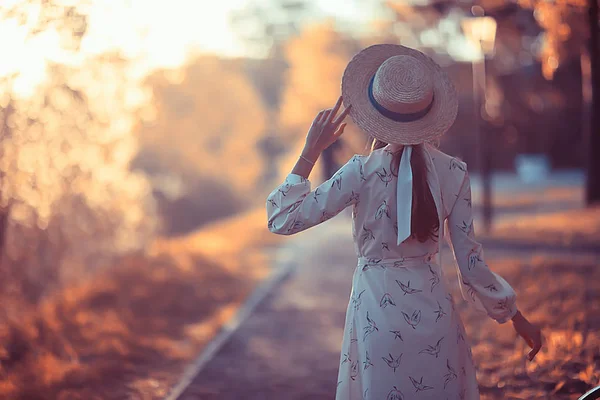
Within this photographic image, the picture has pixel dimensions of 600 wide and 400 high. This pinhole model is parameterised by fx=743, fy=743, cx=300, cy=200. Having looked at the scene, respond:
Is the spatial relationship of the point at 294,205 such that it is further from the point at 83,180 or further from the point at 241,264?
the point at 241,264

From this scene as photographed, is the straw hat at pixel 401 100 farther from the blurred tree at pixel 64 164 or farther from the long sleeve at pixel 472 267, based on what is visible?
the blurred tree at pixel 64 164

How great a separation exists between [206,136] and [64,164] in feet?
70.3

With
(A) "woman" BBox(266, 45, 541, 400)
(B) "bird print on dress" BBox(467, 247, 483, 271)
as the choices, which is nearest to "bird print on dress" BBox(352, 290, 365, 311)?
(A) "woman" BBox(266, 45, 541, 400)

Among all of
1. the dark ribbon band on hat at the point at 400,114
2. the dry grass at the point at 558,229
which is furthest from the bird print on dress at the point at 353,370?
the dry grass at the point at 558,229

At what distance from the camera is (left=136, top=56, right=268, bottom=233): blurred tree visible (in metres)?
29.8

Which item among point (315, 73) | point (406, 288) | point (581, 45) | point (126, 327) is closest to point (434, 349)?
point (406, 288)

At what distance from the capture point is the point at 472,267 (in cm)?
293

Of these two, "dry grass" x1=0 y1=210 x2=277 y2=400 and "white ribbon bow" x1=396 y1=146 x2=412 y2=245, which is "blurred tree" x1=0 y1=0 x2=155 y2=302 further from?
"white ribbon bow" x1=396 y1=146 x2=412 y2=245

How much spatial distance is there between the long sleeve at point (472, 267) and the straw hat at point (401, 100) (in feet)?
0.92

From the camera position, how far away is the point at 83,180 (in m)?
11.0

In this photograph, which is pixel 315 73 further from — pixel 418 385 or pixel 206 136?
pixel 418 385

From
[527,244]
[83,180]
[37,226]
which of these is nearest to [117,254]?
[83,180]

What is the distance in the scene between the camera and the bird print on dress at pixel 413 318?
2900 mm

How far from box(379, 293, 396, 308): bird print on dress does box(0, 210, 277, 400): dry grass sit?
12.4 feet
